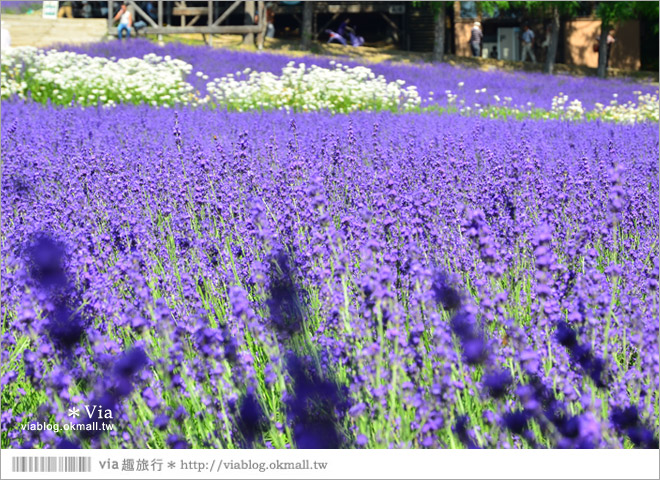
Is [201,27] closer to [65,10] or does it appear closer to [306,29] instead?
[306,29]

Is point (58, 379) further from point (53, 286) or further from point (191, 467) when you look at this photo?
point (53, 286)

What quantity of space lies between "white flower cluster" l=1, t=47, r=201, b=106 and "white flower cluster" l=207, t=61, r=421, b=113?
1.93 ft

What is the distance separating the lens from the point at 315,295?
274 centimetres

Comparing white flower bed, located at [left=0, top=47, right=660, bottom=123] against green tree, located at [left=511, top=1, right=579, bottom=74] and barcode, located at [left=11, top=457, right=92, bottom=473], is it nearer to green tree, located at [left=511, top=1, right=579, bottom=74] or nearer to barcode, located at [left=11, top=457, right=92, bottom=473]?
barcode, located at [left=11, top=457, right=92, bottom=473]

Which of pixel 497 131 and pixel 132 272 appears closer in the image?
pixel 132 272

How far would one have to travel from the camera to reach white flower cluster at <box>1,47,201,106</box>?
10.5 metres

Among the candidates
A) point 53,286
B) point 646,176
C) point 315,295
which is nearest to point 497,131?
point 646,176

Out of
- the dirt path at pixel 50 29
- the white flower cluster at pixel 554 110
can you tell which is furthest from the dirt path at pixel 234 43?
the white flower cluster at pixel 554 110

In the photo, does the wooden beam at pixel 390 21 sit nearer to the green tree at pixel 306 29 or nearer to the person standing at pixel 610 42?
the green tree at pixel 306 29

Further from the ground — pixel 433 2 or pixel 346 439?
pixel 433 2

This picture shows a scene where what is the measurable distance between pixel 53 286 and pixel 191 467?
3.58ft

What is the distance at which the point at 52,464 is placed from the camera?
5.80ft

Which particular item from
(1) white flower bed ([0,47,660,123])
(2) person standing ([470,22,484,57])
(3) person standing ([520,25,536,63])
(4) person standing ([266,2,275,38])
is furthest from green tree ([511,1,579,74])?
(1) white flower bed ([0,47,660,123])

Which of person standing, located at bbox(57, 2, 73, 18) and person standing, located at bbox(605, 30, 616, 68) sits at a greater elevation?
person standing, located at bbox(57, 2, 73, 18)
